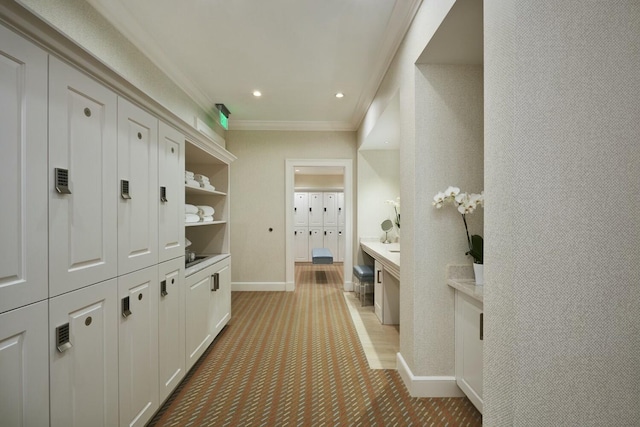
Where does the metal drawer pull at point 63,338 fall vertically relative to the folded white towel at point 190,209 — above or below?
below

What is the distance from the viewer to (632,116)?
938mm

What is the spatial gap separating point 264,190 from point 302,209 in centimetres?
339

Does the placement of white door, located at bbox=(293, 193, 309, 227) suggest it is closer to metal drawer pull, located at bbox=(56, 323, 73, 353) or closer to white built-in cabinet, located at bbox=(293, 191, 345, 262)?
white built-in cabinet, located at bbox=(293, 191, 345, 262)

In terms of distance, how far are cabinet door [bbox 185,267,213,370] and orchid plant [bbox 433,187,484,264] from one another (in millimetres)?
1922

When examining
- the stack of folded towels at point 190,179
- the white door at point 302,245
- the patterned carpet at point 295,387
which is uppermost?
the stack of folded towels at point 190,179

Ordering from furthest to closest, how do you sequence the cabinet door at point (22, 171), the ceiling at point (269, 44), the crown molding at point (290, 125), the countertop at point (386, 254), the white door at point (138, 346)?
the crown molding at point (290, 125)
the countertop at point (386, 254)
the ceiling at point (269, 44)
the white door at point (138, 346)
the cabinet door at point (22, 171)

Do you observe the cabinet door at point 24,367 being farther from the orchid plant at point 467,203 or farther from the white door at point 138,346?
the orchid plant at point 467,203

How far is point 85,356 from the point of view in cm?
117

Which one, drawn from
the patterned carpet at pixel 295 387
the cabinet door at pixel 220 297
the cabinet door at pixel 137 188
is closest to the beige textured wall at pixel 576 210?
the patterned carpet at pixel 295 387

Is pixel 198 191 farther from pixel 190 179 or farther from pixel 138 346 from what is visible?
pixel 138 346

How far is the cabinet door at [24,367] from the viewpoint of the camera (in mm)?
858

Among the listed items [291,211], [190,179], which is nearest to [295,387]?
[190,179]

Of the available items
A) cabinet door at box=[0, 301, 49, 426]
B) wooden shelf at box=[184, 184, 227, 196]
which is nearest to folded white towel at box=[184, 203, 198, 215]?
wooden shelf at box=[184, 184, 227, 196]

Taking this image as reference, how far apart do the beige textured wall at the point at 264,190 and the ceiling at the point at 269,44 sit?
89 cm
